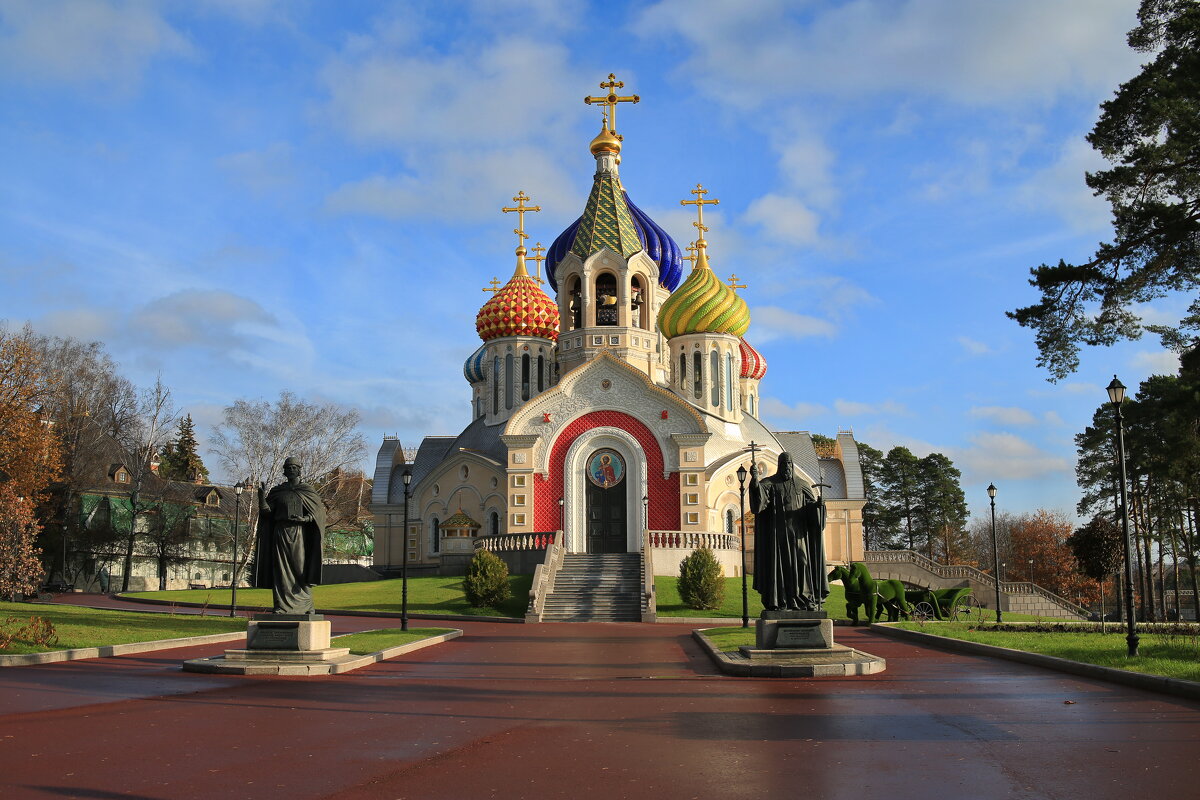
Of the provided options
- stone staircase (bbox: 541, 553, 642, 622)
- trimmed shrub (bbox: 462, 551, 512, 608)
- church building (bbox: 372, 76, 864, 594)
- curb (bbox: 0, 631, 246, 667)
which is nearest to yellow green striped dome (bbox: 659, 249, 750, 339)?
church building (bbox: 372, 76, 864, 594)

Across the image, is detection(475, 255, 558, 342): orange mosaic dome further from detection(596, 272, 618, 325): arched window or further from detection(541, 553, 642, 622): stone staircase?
→ detection(541, 553, 642, 622): stone staircase

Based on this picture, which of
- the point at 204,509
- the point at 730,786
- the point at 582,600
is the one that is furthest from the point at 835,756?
the point at 204,509

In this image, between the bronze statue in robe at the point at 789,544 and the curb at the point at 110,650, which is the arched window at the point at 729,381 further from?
the bronze statue in robe at the point at 789,544

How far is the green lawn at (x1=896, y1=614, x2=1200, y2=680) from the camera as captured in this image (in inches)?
532

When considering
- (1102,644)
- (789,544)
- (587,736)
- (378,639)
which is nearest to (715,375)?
(378,639)

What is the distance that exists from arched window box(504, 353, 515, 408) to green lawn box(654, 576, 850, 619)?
13933mm

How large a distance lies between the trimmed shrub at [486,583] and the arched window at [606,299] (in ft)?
53.8

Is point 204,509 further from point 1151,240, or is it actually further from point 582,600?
point 1151,240

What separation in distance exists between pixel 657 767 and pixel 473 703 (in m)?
4.34

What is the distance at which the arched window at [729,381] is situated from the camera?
44406 mm

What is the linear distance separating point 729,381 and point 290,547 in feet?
103

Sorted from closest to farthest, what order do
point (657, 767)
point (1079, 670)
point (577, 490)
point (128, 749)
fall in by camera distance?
point (657, 767)
point (128, 749)
point (1079, 670)
point (577, 490)

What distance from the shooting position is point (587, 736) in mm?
9430

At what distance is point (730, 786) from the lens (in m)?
7.29
